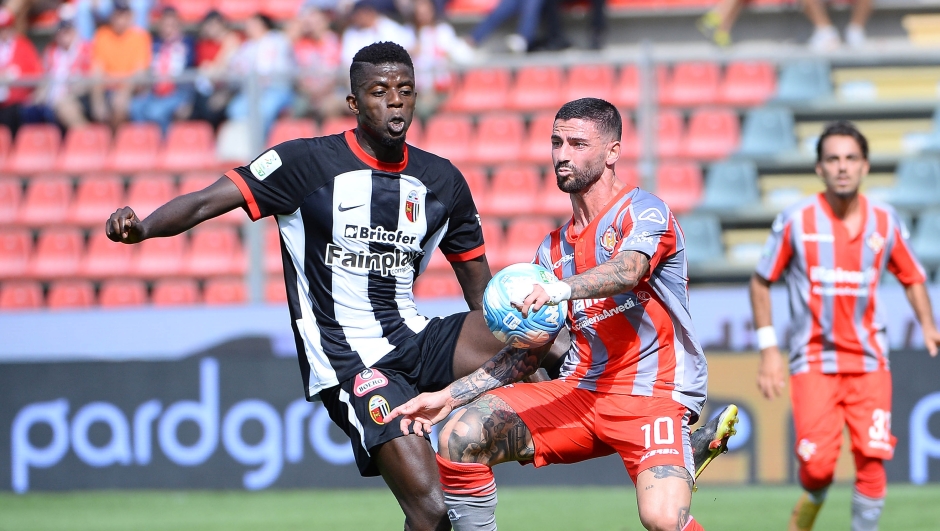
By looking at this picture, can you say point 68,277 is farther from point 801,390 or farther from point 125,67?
point 801,390

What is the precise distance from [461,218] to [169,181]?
6.62 meters

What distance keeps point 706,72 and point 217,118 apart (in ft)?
16.0

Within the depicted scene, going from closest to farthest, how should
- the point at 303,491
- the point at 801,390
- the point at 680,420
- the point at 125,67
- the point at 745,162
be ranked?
the point at 680,420, the point at 801,390, the point at 303,491, the point at 745,162, the point at 125,67

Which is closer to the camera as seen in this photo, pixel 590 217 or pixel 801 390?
pixel 590 217

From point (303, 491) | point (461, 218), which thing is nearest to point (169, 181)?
point (303, 491)

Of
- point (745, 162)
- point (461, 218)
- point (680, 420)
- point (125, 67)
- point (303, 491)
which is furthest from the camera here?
point (125, 67)

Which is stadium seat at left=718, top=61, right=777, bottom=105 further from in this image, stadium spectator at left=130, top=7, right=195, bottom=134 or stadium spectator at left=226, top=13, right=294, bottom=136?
stadium spectator at left=130, top=7, right=195, bottom=134

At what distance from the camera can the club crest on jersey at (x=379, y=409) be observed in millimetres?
4891

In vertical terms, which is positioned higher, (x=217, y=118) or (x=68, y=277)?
(x=217, y=118)

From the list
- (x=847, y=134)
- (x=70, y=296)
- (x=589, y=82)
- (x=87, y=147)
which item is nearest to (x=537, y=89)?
(x=589, y=82)

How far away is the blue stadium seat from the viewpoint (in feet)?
37.6

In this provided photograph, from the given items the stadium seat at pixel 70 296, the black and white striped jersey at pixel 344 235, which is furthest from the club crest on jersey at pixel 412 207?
the stadium seat at pixel 70 296

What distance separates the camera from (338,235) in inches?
199

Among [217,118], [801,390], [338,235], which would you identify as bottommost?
[801,390]
